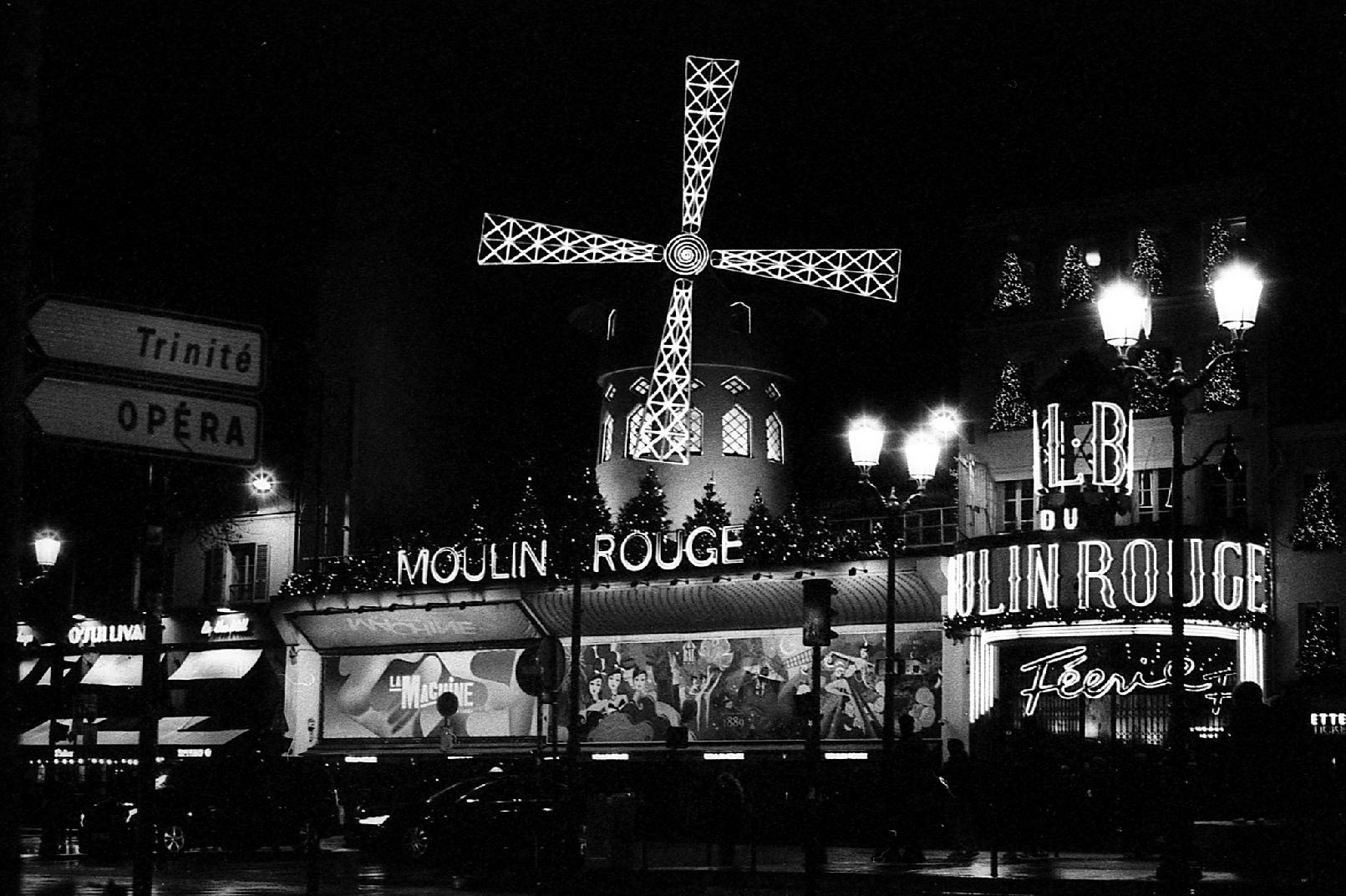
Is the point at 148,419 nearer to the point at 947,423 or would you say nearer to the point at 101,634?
the point at 947,423

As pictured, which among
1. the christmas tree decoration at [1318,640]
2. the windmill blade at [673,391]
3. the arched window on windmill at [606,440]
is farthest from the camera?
the arched window on windmill at [606,440]

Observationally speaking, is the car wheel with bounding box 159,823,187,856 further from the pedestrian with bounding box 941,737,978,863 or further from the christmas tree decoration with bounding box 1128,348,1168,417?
the christmas tree decoration with bounding box 1128,348,1168,417

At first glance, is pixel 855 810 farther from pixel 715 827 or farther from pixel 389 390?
pixel 389 390

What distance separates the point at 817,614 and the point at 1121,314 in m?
4.42

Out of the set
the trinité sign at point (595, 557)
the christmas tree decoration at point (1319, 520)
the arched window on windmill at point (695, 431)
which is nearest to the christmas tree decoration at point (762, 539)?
the trinité sign at point (595, 557)

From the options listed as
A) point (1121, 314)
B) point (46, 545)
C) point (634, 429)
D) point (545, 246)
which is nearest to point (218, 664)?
point (634, 429)

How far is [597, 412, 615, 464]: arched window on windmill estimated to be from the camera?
3522cm

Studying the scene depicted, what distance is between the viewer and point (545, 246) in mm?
34938

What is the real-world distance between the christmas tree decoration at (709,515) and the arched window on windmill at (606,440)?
11.9 feet

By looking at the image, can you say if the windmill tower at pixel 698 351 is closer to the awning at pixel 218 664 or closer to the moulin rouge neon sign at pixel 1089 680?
the moulin rouge neon sign at pixel 1089 680

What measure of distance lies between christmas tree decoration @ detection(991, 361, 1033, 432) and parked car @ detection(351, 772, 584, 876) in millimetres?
10622

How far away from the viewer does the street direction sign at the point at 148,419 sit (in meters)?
6.19

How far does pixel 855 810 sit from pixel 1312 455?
8870 millimetres

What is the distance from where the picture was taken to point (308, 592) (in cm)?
3656
